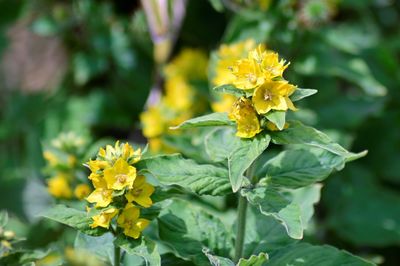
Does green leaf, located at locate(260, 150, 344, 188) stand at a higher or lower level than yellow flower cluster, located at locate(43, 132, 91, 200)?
higher

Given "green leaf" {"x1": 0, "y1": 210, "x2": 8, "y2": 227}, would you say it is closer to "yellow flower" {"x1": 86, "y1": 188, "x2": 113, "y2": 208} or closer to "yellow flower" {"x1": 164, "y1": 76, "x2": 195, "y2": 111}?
"yellow flower" {"x1": 86, "y1": 188, "x2": 113, "y2": 208}

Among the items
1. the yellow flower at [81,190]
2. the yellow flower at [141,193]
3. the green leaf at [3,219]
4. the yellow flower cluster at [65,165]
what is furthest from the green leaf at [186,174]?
the yellow flower cluster at [65,165]

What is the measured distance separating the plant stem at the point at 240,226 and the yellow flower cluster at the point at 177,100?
2.74ft

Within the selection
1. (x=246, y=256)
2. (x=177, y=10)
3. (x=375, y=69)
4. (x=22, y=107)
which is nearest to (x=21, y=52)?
(x=22, y=107)

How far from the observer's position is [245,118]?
52.7 inches

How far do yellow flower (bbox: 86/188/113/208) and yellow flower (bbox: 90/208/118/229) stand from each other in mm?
16

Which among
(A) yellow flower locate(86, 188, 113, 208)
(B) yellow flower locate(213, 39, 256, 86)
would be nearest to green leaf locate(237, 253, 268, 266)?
(A) yellow flower locate(86, 188, 113, 208)

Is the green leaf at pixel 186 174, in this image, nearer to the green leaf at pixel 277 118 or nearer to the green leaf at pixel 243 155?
the green leaf at pixel 243 155

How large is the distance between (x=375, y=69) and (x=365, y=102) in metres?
0.19

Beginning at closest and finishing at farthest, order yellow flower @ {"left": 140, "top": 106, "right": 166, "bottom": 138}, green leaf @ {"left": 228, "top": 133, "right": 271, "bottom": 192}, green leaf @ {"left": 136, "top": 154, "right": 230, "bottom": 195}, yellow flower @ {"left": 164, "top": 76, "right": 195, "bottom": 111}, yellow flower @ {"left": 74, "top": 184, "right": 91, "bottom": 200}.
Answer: green leaf @ {"left": 228, "top": 133, "right": 271, "bottom": 192} < green leaf @ {"left": 136, "top": 154, "right": 230, "bottom": 195} < yellow flower @ {"left": 74, "top": 184, "right": 91, "bottom": 200} < yellow flower @ {"left": 140, "top": 106, "right": 166, "bottom": 138} < yellow flower @ {"left": 164, "top": 76, "right": 195, "bottom": 111}

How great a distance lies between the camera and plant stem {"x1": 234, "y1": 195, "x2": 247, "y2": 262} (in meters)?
1.43

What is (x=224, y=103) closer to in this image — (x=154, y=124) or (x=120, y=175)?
(x=154, y=124)

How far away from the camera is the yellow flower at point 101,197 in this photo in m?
1.36

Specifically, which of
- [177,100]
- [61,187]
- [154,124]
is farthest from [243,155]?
[177,100]
